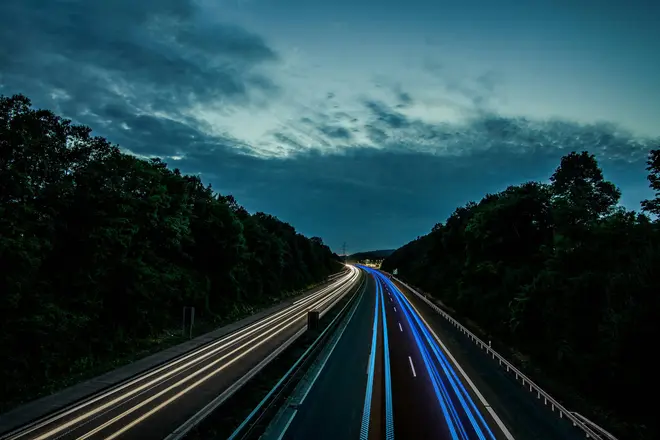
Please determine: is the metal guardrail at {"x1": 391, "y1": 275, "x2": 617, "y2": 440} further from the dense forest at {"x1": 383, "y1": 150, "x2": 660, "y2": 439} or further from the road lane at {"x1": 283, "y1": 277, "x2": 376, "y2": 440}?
the road lane at {"x1": 283, "y1": 277, "x2": 376, "y2": 440}

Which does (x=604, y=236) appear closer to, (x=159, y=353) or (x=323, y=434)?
(x=323, y=434)

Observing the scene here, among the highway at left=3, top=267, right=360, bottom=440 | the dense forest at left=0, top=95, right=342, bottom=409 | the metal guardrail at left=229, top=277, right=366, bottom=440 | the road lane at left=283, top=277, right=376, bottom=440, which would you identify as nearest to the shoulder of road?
the highway at left=3, top=267, right=360, bottom=440

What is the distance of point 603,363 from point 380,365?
1013cm

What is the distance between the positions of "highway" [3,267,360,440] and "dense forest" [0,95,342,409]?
9.84ft

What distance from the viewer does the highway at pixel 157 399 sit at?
1177cm

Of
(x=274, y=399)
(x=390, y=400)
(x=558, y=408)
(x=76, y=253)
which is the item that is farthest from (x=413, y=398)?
(x=76, y=253)

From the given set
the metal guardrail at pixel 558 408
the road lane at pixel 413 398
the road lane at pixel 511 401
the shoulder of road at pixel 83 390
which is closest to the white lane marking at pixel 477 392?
the road lane at pixel 511 401

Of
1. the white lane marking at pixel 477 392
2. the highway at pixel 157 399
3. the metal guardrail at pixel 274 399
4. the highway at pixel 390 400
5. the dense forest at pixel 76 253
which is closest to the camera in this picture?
the metal guardrail at pixel 274 399

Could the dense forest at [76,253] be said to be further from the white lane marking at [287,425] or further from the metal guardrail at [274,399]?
the white lane marking at [287,425]

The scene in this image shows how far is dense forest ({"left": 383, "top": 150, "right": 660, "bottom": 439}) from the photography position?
15242 mm

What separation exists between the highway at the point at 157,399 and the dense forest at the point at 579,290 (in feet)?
47.6

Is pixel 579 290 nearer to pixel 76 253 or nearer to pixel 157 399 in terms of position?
pixel 157 399

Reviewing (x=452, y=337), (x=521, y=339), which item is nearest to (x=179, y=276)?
(x=452, y=337)

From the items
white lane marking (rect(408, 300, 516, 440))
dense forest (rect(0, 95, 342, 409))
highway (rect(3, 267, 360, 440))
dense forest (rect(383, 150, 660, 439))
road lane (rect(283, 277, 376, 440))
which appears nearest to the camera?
highway (rect(3, 267, 360, 440))
